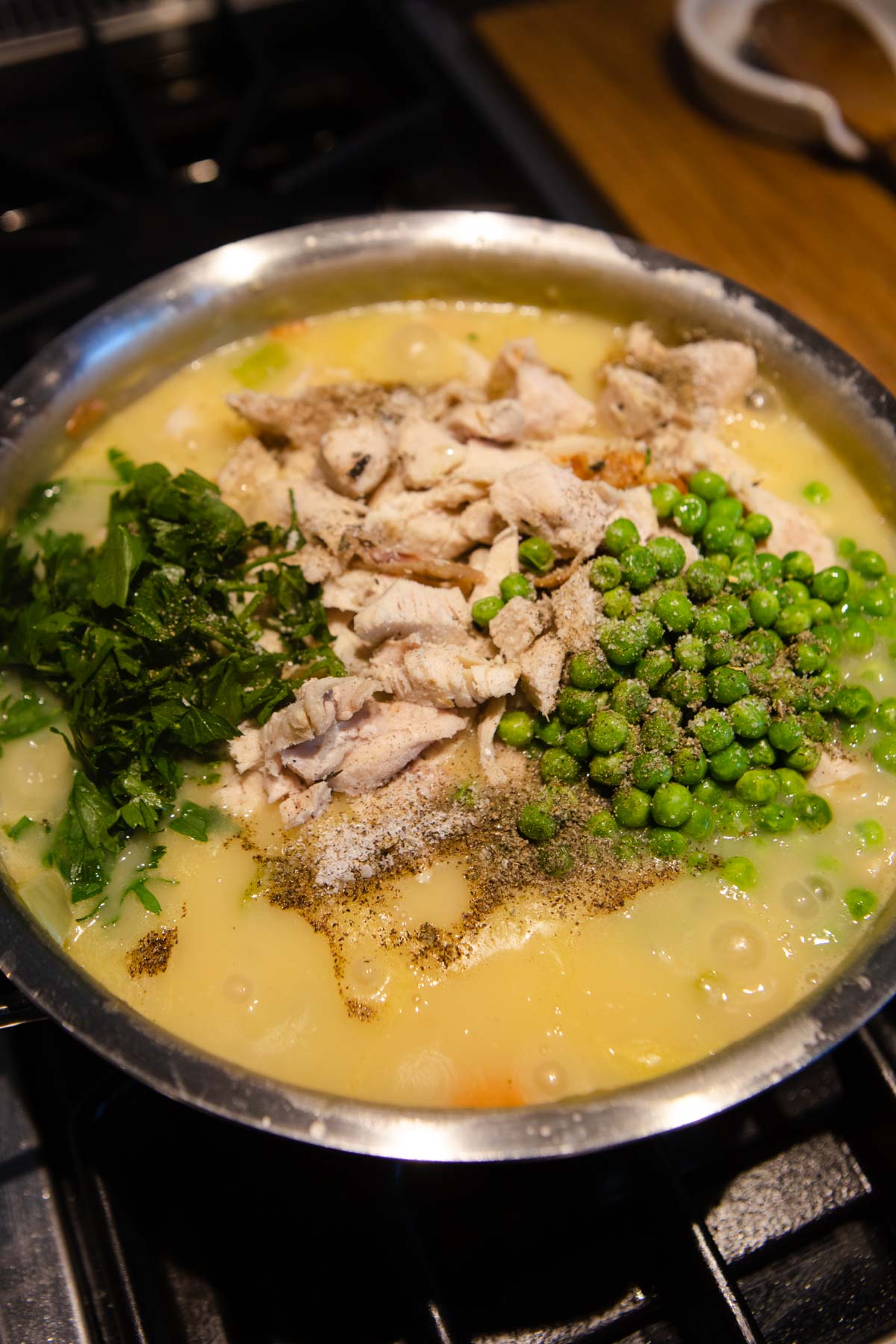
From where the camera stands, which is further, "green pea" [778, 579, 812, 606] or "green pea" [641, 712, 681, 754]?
"green pea" [778, 579, 812, 606]

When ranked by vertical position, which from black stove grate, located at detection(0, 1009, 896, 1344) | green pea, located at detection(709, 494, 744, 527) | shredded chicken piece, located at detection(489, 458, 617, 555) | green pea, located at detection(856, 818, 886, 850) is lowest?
black stove grate, located at detection(0, 1009, 896, 1344)

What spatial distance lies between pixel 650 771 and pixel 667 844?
0.20 meters

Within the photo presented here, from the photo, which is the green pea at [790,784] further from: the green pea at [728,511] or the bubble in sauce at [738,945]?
the green pea at [728,511]

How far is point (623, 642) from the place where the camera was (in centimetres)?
264

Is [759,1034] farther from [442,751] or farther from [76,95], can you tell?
[76,95]

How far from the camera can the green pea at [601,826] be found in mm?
2592

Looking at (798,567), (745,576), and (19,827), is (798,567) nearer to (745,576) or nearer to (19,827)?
(745,576)

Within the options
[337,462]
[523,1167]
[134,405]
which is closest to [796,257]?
[337,462]

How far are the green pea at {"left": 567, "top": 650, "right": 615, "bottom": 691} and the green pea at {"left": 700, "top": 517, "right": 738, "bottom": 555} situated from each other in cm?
61

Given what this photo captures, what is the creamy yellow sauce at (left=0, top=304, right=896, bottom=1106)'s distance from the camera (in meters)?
2.32

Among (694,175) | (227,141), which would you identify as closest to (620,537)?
(694,175)

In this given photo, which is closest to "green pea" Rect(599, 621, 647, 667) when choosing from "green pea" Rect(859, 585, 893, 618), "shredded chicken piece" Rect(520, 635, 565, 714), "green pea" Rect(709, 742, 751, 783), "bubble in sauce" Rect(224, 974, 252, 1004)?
"shredded chicken piece" Rect(520, 635, 565, 714)

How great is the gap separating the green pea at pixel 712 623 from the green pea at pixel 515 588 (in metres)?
0.47

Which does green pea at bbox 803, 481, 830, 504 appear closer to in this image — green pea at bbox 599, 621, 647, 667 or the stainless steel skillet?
the stainless steel skillet
